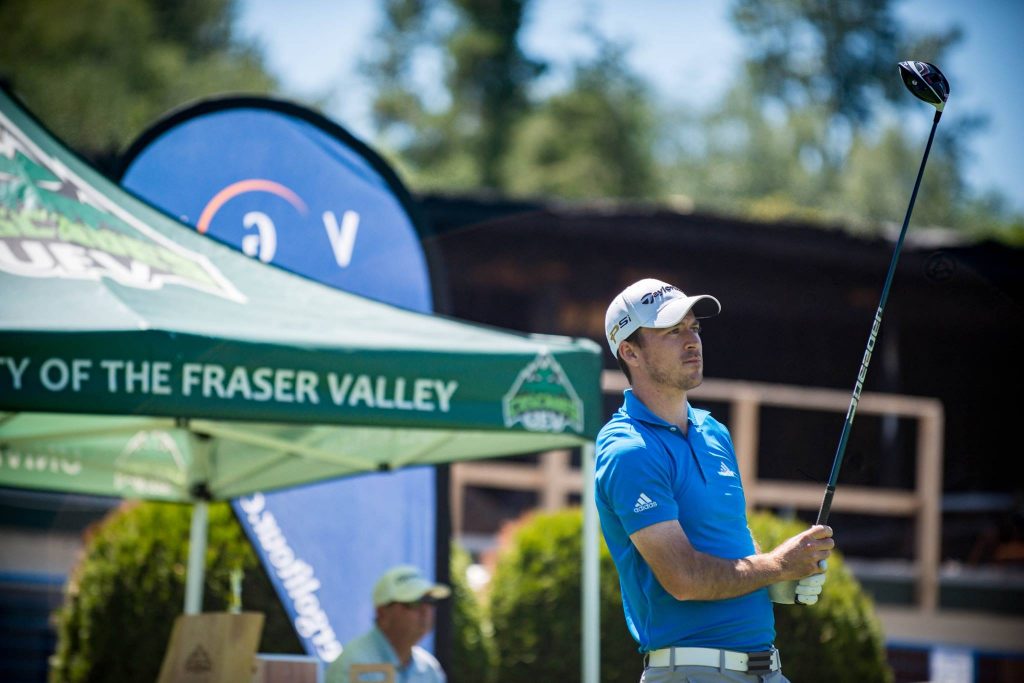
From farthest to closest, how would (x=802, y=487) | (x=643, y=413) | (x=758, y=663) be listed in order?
(x=802, y=487) < (x=643, y=413) < (x=758, y=663)

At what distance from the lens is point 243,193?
663cm

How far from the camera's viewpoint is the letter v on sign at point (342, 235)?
6.69m

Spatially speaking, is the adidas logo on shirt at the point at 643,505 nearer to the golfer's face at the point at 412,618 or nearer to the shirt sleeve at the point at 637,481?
the shirt sleeve at the point at 637,481

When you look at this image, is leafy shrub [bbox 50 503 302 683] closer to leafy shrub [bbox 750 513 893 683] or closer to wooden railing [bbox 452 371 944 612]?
wooden railing [bbox 452 371 944 612]

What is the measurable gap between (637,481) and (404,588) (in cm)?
292

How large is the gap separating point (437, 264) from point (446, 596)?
1.63 metres

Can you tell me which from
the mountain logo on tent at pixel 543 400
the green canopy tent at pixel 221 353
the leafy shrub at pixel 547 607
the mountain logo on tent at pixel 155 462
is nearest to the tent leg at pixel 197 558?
the mountain logo on tent at pixel 155 462

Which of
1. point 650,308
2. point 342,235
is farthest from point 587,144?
point 650,308

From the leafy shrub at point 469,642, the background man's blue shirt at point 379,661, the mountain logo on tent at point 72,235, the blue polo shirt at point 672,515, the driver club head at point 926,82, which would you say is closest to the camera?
the blue polo shirt at point 672,515

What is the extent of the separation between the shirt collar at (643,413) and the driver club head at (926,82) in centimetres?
105

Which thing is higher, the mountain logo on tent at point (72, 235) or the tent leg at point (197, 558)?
the mountain logo on tent at point (72, 235)

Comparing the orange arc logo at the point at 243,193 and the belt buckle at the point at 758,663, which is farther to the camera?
the orange arc logo at the point at 243,193

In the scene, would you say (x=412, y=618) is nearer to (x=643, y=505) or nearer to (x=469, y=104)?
(x=643, y=505)

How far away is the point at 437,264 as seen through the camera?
22.2ft
